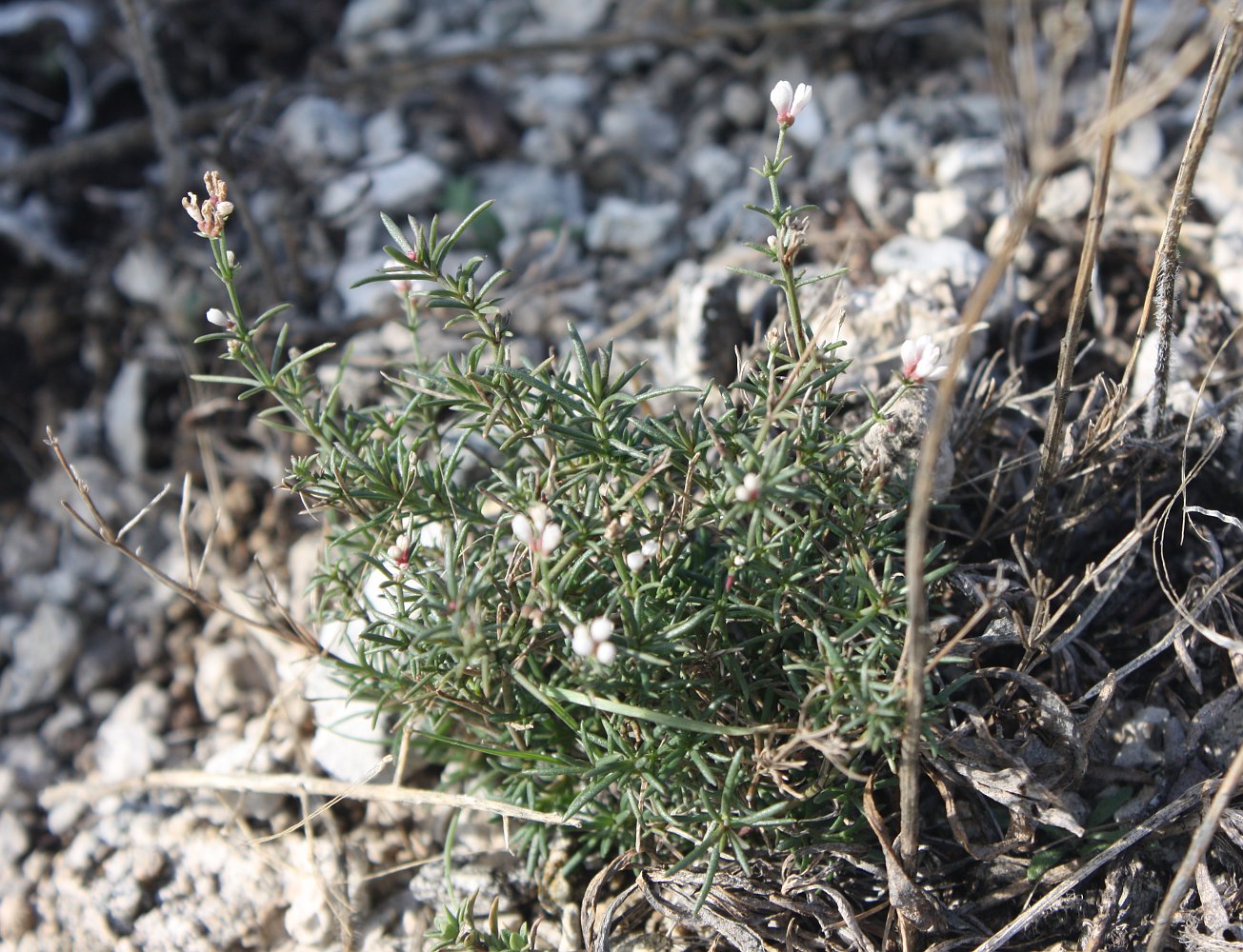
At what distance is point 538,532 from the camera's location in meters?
1.93

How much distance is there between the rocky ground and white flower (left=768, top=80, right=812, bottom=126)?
0.42 meters

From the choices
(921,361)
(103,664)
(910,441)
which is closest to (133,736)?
(103,664)

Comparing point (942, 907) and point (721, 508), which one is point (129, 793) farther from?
point (942, 907)

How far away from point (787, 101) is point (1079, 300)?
0.69 meters

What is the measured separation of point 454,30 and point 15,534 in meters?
2.60

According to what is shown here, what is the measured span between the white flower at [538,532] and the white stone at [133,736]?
5.90 ft

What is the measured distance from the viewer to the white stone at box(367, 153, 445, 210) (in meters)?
3.84

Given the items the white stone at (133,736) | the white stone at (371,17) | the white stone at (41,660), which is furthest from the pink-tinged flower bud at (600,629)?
the white stone at (371,17)

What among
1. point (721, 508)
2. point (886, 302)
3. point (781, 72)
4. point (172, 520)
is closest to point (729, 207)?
point (781, 72)

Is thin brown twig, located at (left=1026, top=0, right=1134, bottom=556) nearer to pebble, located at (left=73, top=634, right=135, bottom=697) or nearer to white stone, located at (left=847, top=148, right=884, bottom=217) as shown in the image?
white stone, located at (left=847, top=148, right=884, bottom=217)

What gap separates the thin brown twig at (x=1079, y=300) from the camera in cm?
179

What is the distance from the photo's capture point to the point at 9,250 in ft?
13.1

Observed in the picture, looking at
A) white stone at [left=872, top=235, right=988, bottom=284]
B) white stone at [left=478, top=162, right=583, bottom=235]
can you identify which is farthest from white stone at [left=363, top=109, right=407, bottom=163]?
white stone at [left=872, top=235, right=988, bottom=284]

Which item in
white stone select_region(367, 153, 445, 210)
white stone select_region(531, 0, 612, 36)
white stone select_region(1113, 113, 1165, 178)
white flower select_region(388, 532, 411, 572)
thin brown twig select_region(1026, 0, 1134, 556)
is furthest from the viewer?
white stone select_region(531, 0, 612, 36)
